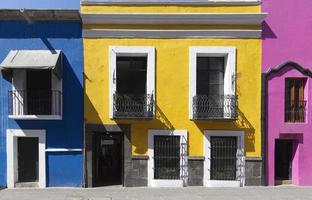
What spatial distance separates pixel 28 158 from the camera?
15281 millimetres

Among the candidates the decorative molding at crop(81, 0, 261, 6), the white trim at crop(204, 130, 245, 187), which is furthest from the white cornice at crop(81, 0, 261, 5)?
the white trim at crop(204, 130, 245, 187)

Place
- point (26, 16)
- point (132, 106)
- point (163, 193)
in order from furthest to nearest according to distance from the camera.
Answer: point (132, 106)
point (26, 16)
point (163, 193)

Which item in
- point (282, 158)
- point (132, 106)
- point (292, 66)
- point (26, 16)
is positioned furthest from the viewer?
point (282, 158)

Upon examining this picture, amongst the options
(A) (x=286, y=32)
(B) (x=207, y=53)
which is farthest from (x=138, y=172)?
(A) (x=286, y=32)

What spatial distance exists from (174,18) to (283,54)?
163 inches

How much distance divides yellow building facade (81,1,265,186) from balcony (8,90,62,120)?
105cm

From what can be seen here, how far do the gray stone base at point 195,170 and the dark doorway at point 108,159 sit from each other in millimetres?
2593

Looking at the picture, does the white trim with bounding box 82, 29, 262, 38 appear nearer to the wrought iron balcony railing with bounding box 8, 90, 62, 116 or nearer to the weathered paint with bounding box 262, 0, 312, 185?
the weathered paint with bounding box 262, 0, 312, 185

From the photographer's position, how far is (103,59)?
49.2 feet

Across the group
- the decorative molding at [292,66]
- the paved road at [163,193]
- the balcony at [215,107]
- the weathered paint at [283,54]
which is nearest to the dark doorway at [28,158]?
the paved road at [163,193]

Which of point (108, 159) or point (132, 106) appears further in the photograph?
point (108, 159)

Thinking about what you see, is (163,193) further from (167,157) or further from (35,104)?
(35,104)

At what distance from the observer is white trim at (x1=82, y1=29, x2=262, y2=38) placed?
49.0ft

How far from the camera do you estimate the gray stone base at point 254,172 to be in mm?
14969
